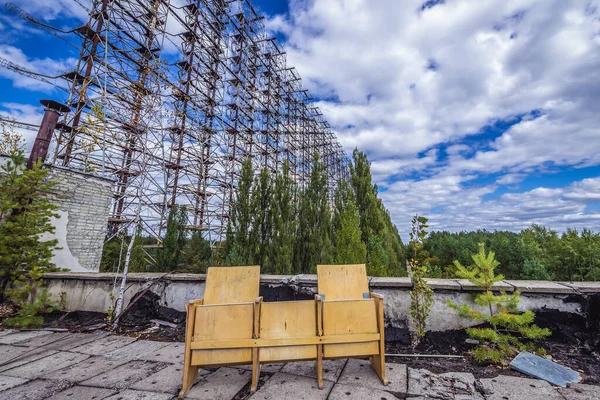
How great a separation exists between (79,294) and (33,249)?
3.01 feet

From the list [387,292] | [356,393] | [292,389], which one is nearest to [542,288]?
[387,292]

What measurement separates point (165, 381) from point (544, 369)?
289cm

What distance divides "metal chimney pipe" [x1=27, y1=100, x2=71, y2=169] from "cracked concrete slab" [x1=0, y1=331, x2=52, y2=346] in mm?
3309

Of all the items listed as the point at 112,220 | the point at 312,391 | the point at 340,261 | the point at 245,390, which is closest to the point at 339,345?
the point at 312,391

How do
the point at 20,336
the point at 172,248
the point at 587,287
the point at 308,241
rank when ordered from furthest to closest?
the point at 172,248 → the point at 308,241 → the point at 20,336 → the point at 587,287

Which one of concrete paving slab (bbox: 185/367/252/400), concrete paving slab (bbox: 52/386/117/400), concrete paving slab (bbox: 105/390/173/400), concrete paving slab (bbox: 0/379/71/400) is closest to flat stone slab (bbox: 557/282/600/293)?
concrete paving slab (bbox: 185/367/252/400)

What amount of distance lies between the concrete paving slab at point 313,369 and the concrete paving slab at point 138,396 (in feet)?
2.91

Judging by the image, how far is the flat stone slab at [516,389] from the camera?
5.46 ft

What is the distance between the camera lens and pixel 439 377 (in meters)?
1.94

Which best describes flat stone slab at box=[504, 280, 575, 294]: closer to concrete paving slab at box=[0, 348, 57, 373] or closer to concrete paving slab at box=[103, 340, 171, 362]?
concrete paving slab at box=[103, 340, 171, 362]

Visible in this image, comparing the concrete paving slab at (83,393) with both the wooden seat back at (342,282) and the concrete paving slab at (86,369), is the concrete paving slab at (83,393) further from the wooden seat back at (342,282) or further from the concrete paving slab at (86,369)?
the wooden seat back at (342,282)

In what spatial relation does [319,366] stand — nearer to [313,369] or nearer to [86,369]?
[313,369]

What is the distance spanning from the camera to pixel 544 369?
1952 mm

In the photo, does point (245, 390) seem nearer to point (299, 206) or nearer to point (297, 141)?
point (299, 206)
